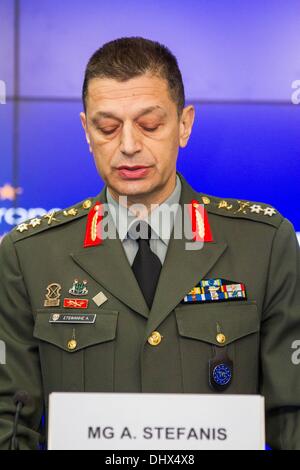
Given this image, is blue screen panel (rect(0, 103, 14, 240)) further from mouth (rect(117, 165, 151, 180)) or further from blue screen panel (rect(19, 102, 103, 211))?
mouth (rect(117, 165, 151, 180))

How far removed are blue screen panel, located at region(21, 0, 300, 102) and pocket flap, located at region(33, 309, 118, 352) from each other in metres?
0.80

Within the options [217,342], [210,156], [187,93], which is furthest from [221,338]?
[187,93]

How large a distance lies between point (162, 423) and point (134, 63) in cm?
102

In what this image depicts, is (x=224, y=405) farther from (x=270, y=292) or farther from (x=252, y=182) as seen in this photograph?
(x=252, y=182)

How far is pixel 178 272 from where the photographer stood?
2.17 m

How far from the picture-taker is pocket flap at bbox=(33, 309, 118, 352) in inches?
84.3

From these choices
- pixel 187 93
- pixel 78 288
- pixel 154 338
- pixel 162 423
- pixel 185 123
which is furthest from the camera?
pixel 187 93

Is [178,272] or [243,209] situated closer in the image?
[178,272]

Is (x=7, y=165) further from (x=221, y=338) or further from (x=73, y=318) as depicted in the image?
(x=221, y=338)

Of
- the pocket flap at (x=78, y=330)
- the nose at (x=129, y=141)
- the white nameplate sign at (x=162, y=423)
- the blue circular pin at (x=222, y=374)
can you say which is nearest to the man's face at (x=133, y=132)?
the nose at (x=129, y=141)

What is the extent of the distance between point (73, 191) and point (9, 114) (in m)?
0.32

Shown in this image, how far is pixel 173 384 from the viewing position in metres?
2.12

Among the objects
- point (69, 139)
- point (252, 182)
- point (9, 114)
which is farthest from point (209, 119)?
point (9, 114)

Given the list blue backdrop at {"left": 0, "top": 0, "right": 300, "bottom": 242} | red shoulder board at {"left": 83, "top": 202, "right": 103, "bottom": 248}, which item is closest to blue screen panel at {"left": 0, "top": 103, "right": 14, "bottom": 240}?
blue backdrop at {"left": 0, "top": 0, "right": 300, "bottom": 242}
